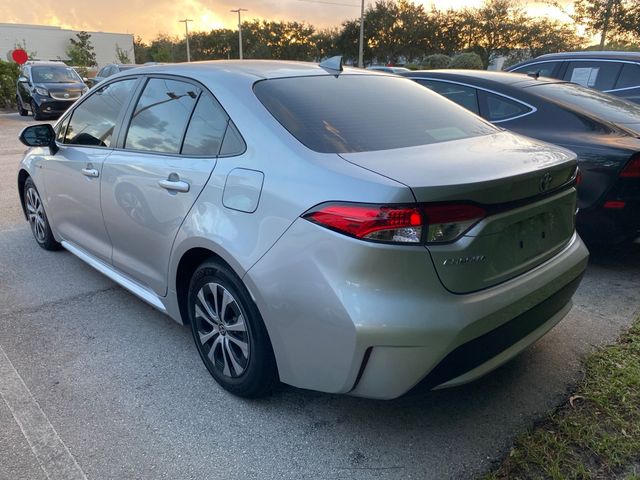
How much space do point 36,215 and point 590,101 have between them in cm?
504

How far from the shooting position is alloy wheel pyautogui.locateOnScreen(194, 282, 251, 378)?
247 centimetres

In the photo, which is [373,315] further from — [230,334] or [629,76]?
[629,76]

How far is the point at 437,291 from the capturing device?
1.95 meters

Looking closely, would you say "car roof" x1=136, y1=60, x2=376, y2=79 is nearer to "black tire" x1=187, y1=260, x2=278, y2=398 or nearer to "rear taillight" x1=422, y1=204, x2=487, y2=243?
"black tire" x1=187, y1=260, x2=278, y2=398

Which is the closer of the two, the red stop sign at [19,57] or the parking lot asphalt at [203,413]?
the parking lot asphalt at [203,413]

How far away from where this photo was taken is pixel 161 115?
Answer: 301 cm

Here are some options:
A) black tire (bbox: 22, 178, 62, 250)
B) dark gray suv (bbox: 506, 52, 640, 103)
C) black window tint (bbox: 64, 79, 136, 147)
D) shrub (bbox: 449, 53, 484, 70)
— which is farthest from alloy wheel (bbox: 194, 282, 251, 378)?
shrub (bbox: 449, 53, 484, 70)

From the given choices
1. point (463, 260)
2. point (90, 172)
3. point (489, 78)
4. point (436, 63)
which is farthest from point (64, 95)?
point (436, 63)

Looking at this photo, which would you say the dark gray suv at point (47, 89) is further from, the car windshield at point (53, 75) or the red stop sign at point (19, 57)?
the red stop sign at point (19, 57)

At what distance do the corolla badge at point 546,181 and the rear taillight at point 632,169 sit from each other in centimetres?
189

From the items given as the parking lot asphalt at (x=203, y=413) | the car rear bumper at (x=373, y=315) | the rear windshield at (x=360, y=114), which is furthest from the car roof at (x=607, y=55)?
the car rear bumper at (x=373, y=315)

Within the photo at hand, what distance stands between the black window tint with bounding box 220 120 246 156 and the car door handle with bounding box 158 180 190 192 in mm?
269

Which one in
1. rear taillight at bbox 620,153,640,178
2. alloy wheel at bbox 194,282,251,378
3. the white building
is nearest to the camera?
alloy wheel at bbox 194,282,251,378

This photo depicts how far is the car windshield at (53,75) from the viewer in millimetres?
16172
